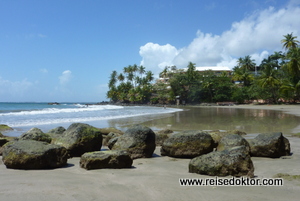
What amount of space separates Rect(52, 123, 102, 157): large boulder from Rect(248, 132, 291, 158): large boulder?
448cm

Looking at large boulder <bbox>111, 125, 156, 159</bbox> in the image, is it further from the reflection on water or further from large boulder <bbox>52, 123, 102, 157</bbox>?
the reflection on water

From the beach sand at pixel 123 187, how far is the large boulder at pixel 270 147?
3.98 feet

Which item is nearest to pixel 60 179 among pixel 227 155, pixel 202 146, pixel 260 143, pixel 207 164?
pixel 207 164

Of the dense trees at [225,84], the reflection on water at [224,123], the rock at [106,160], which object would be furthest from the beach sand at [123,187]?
the dense trees at [225,84]

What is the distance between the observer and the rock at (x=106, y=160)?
18.7 ft

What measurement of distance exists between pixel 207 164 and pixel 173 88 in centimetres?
7143

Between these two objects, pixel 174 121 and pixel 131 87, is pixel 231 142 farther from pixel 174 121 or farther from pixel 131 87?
pixel 131 87

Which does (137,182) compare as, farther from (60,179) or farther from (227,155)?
(227,155)

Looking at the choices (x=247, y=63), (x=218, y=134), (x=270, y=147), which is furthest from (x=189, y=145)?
(x=247, y=63)

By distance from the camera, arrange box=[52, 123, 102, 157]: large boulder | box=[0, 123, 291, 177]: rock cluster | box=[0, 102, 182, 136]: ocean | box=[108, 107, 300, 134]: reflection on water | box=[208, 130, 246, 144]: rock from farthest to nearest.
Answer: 1. box=[0, 102, 182, 136]: ocean
2. box=[108, 107, 300, 134]: reflection on water
3. box=[208, 130, 246, 144]: rock
4. box=[52, 123, 102, 157]: large boulder
5. box=[0, 123, 291, 177]: rock cluster

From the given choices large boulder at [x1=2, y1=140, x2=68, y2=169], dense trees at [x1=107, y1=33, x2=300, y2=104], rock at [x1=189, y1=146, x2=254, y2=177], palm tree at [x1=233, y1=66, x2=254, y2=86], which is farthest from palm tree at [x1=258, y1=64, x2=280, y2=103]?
large boulder at [x1=2, y1=140, x2=68, y2=169]

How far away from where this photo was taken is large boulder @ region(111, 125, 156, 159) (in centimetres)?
729

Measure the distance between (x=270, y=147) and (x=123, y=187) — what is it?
4661 millimetres

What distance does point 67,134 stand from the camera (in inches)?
307
